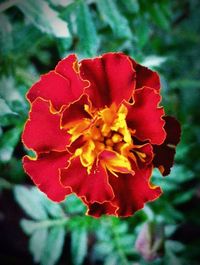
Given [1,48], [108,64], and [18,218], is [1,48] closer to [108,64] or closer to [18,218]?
[108,64]

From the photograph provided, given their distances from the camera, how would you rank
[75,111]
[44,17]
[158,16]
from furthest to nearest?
[158,16] < [44,17] < [75,111]

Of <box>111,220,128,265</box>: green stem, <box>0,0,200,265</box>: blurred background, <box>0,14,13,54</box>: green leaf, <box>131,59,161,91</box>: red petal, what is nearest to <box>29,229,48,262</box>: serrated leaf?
<box>0,0,200,265</box>: blurred background

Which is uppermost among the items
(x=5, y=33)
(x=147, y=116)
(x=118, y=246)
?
(x=5, y=33)

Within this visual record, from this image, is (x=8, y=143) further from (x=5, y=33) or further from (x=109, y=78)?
(x=109, y=78)

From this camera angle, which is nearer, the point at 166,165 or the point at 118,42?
the point at 166,165

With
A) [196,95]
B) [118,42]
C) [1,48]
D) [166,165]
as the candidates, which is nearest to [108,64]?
[166,165]

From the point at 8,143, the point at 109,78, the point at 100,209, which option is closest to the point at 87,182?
the point at 100,209
